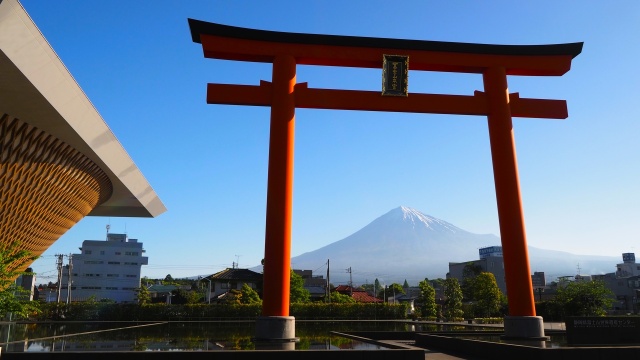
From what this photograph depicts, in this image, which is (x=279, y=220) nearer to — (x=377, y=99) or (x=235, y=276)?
(x=377, y=99)

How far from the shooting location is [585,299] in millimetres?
28375

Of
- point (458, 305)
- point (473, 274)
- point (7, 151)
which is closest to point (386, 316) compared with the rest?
point (458, 305)

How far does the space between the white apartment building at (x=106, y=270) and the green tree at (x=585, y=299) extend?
199ft

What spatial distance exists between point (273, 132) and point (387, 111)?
3686mm

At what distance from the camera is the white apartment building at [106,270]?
71875 mm

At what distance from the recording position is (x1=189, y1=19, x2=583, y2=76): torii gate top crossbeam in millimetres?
14367

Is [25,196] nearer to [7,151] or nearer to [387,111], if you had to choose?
[7,151]

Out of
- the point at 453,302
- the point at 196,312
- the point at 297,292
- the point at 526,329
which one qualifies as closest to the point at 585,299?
the point at 453,302

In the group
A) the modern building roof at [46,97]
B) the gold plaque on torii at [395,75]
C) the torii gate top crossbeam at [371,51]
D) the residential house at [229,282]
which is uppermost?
the torii gate top crossbeam at [371,51]

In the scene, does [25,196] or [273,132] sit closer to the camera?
[273,132]

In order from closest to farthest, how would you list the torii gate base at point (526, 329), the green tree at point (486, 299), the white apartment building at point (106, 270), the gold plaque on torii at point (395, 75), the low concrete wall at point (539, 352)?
1. the low concrete wall at point (539, 352)
2. the torii gate base at point (526, 329)
3. the gold plaque on torii at point (395, 75)
4. the green tree at point (486, 299)
5. the white apartment building at point (106, 270)

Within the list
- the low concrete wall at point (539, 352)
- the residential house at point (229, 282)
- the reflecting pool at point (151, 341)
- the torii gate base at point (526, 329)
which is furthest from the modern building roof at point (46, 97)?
the residential house at point (229, 282)

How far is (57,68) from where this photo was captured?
A: 39.4ft

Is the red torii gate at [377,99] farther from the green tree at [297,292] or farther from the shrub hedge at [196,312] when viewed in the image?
the green tree at [297,292]
